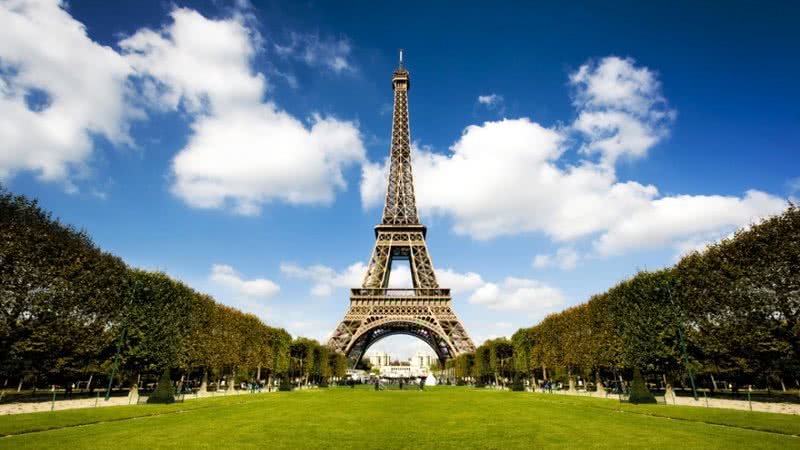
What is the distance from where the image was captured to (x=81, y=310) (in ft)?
94.2

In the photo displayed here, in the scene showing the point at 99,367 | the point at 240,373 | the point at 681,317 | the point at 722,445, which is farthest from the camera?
the point at 240,373

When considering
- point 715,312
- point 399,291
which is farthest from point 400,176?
point 715,312

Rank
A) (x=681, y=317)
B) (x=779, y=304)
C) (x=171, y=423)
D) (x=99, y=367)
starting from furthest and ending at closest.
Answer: (x=99, y=367) → (x=681, y=317) → (x=779, y=304) → (x=171, y=423)

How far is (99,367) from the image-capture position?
36.2 m

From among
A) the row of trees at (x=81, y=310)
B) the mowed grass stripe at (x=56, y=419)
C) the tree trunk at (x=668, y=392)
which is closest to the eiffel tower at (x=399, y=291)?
the row of trees at (x=81, y=310)

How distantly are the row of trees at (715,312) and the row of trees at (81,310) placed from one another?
113 ft

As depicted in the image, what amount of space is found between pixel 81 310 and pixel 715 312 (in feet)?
139

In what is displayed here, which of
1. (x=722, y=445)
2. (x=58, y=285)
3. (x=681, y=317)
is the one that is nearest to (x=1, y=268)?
(x=58, y=285)

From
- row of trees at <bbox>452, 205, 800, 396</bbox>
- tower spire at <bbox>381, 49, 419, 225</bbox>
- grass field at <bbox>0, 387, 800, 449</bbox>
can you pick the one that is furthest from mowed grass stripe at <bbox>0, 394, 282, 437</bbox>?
tower spire at <bbox>381, 49, 419, 225</bbox>

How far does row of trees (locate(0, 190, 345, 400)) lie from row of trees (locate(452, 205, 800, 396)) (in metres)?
34.5

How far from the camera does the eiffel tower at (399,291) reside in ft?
A: 212

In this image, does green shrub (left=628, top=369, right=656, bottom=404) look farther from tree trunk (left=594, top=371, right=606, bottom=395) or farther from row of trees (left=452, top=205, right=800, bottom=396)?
tree trunk (left=594, top=371, right=606, bottom=395)

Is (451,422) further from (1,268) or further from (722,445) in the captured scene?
(1,268)

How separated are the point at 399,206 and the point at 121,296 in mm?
48766
